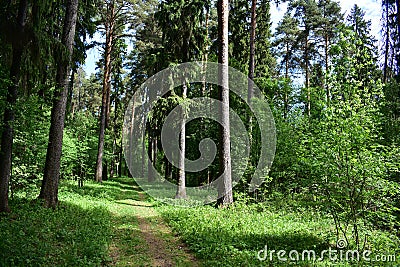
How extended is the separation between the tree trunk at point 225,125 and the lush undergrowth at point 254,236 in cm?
63

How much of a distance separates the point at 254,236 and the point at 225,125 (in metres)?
5.07

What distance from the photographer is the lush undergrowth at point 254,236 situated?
6121 mm

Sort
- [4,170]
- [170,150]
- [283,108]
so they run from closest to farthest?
[4,170]
[283,108]
[170,150]

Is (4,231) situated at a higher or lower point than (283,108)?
lower

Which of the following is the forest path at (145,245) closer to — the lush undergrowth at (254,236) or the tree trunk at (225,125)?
the lush undergrowth at (254,236)

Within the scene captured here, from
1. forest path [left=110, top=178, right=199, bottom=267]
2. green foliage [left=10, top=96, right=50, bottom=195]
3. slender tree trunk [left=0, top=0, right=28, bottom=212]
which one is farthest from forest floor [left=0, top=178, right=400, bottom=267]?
slender tree trunk [left=0, top=0, right=28, bottom=212]

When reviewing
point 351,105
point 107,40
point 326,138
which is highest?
point 107,40

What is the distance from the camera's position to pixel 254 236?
785 centimetres

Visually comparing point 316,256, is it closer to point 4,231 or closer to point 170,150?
point 4,231

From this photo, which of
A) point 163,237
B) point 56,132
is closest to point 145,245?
point 163,237

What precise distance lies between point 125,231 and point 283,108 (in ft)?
32.5

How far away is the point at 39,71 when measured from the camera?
27.6ft

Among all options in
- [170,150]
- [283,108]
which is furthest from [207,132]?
[283,108]

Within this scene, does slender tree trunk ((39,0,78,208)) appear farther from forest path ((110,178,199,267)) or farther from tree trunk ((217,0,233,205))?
→ tree trunk ((217,0,233,205))
